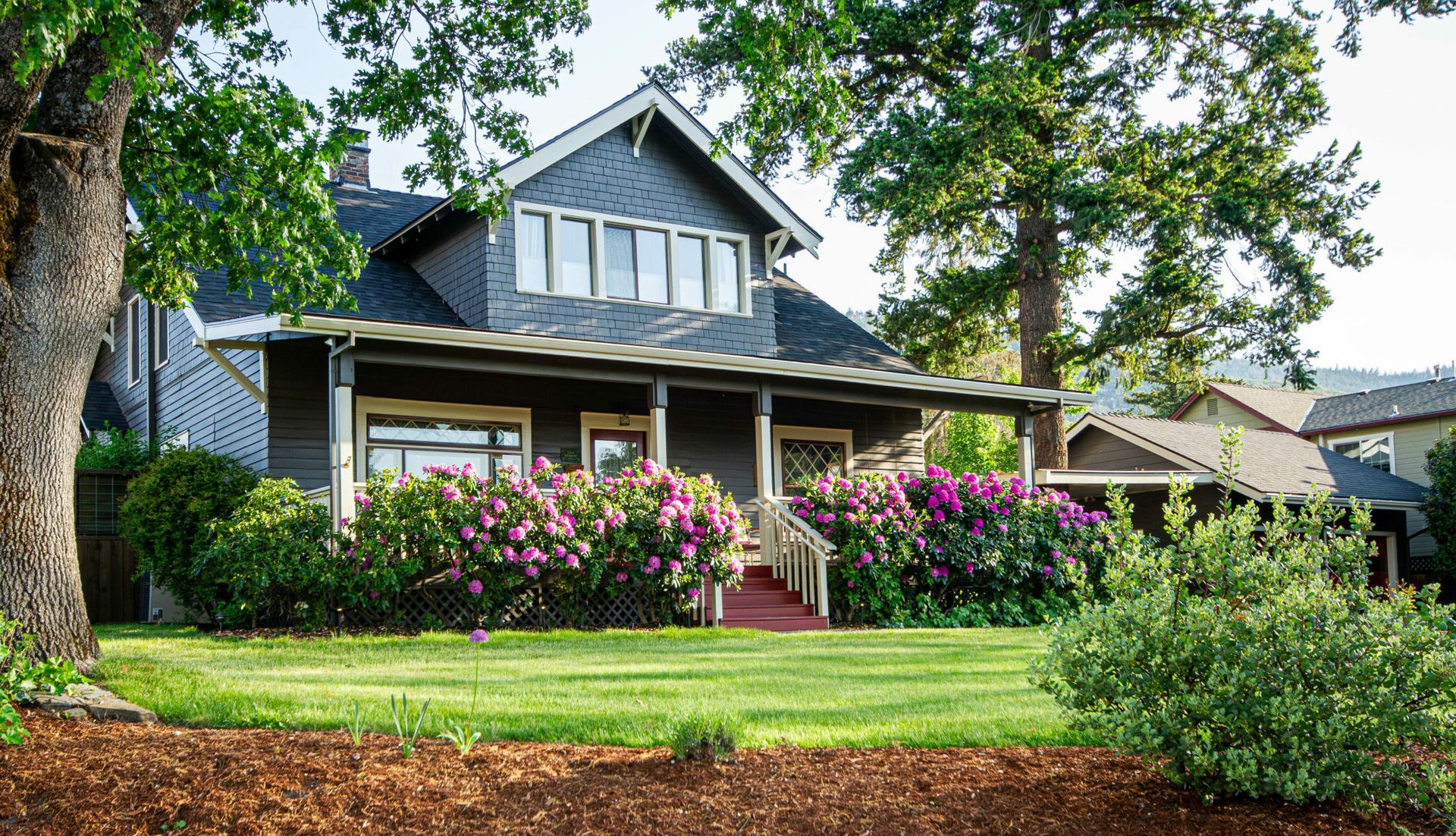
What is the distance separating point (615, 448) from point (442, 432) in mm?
2408

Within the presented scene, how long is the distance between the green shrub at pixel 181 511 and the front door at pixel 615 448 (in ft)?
14.1

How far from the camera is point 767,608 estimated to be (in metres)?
12.2

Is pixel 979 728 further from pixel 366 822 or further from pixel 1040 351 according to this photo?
pixel 1040 351

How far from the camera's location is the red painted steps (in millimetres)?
11875

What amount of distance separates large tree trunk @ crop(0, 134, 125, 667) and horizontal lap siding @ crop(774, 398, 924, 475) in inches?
428

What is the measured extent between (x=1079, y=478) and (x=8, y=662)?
14309 mm

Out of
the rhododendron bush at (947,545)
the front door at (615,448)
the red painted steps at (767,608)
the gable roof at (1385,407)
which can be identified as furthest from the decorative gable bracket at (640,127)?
the gable roof at (1385,407)

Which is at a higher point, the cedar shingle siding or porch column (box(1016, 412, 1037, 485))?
the cedar shingle siding

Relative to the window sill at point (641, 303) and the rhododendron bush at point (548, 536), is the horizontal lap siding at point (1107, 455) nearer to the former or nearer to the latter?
the window sill at point (641, 303)

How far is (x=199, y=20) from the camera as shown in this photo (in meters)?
9.94

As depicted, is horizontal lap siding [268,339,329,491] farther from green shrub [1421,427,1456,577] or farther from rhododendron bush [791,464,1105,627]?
→ green shrub [1421,427,1456,577]

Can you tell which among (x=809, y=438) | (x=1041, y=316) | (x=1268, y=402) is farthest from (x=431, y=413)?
(x=1268, y=402)

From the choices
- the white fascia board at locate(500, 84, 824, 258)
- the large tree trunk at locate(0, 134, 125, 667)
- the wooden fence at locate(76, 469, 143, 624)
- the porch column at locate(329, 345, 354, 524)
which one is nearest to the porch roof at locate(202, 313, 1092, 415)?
the porch column at locate(329, 345, 354, 524)

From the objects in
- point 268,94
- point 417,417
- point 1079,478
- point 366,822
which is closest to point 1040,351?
point 1079,478
